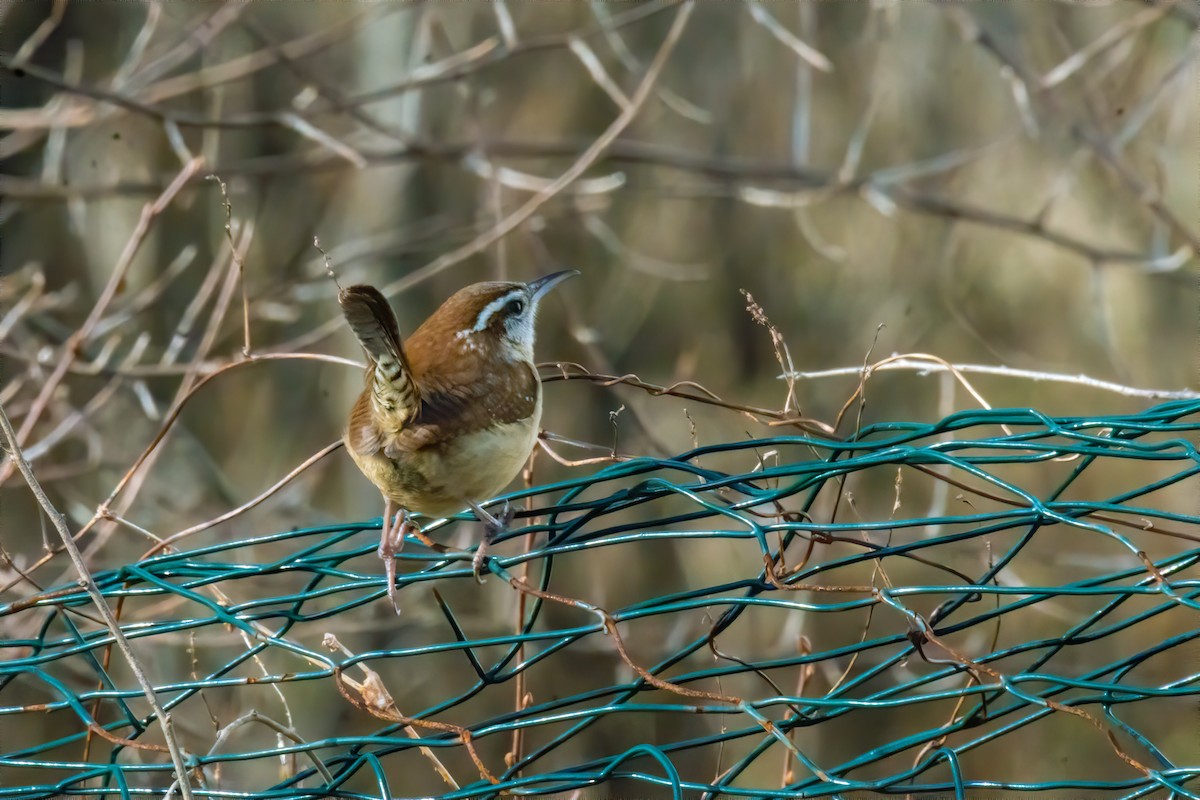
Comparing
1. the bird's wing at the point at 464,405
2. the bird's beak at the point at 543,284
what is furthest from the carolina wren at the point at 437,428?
the bird's beak at the point at 543,284

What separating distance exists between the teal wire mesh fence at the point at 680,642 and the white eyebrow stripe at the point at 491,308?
2.09 feet

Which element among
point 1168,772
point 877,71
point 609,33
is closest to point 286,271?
point 609,33

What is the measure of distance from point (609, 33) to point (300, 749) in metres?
4.74

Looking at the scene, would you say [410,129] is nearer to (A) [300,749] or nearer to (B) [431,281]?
(B) [431,281]

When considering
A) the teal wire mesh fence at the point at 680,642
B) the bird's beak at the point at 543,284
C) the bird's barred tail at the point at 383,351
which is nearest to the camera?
the teal wire mesh fence at the point at 680,642

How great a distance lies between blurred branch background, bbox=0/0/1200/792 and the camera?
7148 mm

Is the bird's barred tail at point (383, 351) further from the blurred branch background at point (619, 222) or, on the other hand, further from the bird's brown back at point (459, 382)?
the blurred branch background at point (619, 222)

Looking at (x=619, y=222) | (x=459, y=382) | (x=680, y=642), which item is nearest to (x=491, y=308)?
(x=459, y=382)

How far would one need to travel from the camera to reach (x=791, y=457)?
6.54m

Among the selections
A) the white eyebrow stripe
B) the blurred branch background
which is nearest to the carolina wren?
the white eyebrow stripe

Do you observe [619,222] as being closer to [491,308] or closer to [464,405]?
[491,308]

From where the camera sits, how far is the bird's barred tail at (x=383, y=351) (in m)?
2.41

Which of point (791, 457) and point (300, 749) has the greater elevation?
point (300, 749)

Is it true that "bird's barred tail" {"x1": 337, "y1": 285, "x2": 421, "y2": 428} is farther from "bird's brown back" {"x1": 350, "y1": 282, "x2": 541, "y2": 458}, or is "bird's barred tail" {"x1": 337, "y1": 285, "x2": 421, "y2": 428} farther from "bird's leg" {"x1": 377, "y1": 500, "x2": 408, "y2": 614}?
"bird's leg" {"x1": 377, "y1": 500, "x2": 408, "y2": 614}
